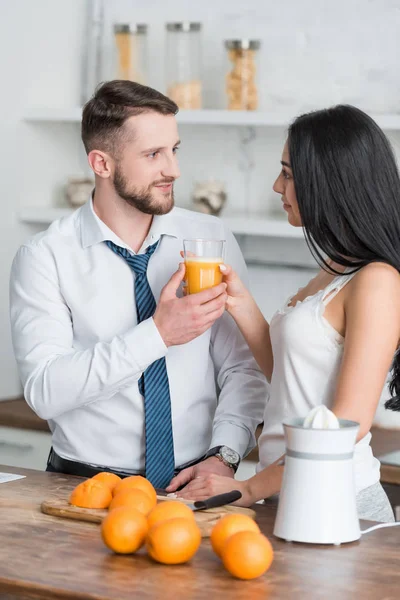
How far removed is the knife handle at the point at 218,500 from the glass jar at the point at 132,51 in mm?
2215

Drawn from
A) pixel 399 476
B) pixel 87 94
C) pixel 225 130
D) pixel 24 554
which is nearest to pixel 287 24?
pixel 225 130

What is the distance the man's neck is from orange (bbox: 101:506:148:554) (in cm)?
93

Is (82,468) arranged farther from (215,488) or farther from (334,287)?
(334,287)

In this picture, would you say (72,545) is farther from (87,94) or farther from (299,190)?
(87,94)

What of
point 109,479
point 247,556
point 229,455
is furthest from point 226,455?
point 247,556

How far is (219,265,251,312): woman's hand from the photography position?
221cm

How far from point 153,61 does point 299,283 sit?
1045 millimetres

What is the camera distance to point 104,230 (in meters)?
2.37

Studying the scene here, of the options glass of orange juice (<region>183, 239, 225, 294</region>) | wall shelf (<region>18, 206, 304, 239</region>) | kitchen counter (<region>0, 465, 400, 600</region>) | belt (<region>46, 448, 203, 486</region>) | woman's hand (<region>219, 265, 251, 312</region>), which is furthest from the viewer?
wall shelf (<region>18, 206, 304, 239</region>)

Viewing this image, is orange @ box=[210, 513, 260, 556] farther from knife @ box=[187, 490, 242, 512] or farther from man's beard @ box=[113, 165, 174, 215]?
man's beard @ box=[113, 165, 174, 215]

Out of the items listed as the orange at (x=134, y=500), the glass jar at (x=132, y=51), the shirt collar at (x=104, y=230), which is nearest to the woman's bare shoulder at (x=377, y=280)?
the orange at (x=134, y=500)

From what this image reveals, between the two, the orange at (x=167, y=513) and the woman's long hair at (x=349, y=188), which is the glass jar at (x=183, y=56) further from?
the orange at (x=167, y=513)

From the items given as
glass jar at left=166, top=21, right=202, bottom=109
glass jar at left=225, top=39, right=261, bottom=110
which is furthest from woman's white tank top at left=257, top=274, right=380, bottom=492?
glass jar at left=166, top=21, right=202, bottom=109

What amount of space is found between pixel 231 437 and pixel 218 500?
48cm
